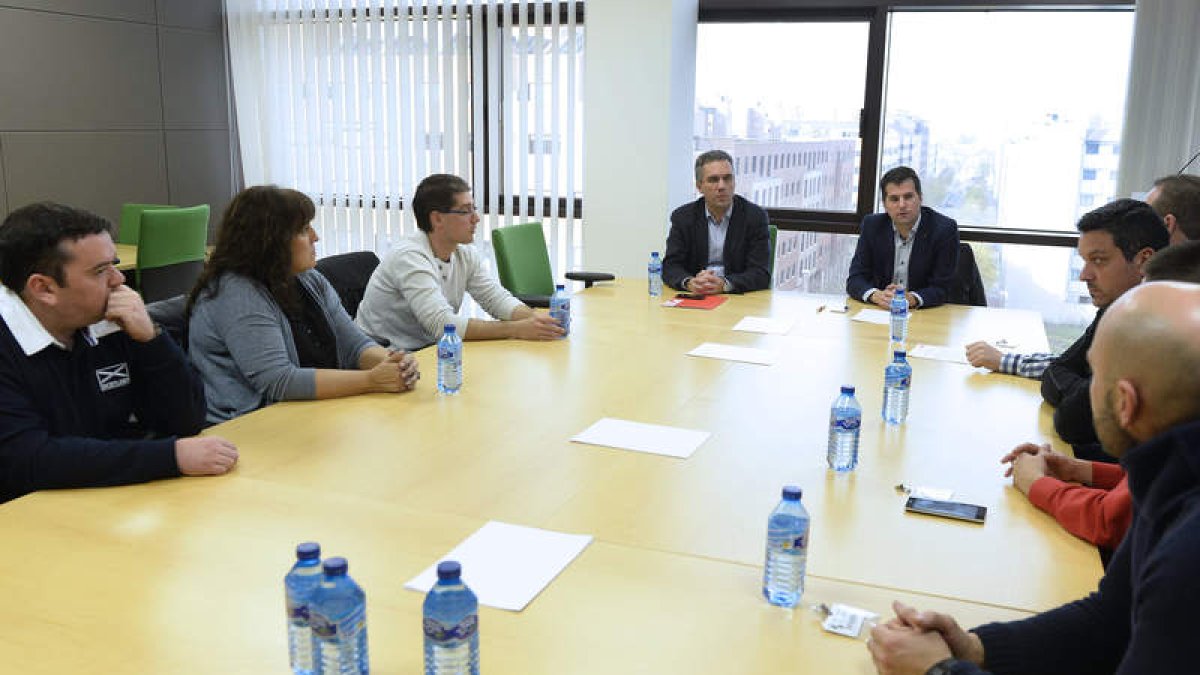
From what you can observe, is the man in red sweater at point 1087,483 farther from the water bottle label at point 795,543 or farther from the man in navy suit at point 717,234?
the man in navy suit at point 717,234

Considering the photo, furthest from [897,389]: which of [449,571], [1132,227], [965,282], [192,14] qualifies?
[192,14]

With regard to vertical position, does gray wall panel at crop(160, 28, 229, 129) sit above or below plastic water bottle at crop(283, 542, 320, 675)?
above

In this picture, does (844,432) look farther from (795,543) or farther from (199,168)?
(199,168)

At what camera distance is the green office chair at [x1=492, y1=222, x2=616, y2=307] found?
486cm

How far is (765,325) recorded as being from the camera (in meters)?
4.13

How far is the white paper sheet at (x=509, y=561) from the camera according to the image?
1699 millimetres

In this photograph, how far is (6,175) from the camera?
5.78 m

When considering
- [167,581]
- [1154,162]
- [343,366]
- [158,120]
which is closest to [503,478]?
[167,581]

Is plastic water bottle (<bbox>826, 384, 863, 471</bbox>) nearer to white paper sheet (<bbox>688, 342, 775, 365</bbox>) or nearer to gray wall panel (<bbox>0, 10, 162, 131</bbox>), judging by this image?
white paper sheet (<bbox>688, 342, 775, 365</bbox>)

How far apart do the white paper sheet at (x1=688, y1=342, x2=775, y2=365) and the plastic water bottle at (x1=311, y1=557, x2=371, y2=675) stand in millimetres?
2303

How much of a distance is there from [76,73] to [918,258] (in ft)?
17.0

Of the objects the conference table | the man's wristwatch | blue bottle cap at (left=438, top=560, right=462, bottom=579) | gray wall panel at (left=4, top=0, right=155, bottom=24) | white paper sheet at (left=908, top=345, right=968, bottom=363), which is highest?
gray wall panel at (left=4, top=0, right=155, bottom=24)

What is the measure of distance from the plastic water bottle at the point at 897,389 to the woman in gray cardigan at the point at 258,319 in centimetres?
142

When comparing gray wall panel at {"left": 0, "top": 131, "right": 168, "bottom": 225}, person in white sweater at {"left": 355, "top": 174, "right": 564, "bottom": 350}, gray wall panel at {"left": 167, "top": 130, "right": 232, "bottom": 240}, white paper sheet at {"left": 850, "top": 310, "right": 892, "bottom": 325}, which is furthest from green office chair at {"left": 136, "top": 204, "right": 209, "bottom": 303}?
white paper sheet at {"left": 850, "top": 310, "right": 892, "bottom": 325}
